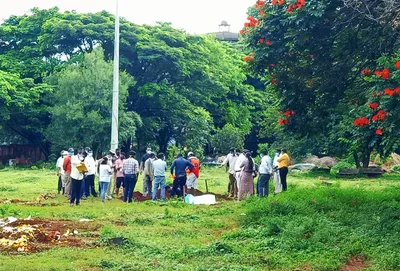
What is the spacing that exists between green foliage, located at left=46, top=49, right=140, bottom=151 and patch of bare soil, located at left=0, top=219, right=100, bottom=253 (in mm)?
23965

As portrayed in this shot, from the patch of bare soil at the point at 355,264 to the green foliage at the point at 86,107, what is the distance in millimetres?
28590

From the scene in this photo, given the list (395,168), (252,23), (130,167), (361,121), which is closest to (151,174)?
(130,167)

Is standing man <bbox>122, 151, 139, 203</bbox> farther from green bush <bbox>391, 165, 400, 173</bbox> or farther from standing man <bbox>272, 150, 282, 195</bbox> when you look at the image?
green bush <bbox>391, 165, 400, 173</bbox>

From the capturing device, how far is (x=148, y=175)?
73.7ft

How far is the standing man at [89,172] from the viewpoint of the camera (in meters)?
21.0

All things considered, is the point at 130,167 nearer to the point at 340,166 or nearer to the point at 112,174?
the point at 112,174

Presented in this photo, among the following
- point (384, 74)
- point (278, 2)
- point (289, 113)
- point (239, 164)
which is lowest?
point (239, 164)

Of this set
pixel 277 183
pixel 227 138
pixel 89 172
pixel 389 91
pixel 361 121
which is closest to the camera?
pixel 389 91

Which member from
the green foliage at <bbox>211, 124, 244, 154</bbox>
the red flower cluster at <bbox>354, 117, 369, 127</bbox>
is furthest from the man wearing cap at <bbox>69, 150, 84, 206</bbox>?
the green foliage at <bbox>211, 124, 244, 154</bbox>

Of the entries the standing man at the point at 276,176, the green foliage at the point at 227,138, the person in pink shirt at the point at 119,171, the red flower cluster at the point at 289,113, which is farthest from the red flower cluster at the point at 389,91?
the green foliage at the point at 227,138

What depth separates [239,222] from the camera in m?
15.5

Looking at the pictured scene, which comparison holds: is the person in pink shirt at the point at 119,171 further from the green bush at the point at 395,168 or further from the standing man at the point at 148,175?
the green bush at the point at 395,168

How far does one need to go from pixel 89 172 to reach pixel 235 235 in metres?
9.57

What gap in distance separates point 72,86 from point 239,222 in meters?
25.2
